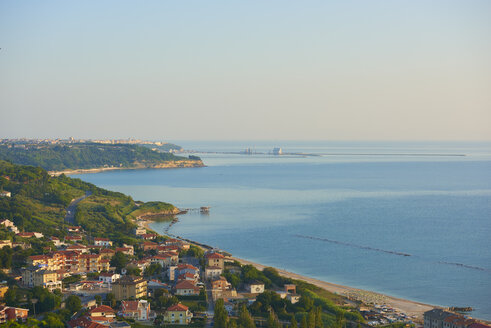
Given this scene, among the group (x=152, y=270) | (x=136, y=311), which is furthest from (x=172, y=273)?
(x=136, y=311)

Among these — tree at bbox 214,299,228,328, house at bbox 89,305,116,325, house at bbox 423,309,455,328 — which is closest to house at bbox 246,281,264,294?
tree at bbox 214,299,228,328

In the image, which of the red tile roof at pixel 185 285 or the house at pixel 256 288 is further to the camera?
the house at pixel 256 288

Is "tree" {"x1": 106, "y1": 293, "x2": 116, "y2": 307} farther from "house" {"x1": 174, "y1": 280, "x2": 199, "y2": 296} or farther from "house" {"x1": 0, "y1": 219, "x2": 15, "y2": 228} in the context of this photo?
"house" {"x1": 0, "y1": 219, "x2": 15, "y2": 228}

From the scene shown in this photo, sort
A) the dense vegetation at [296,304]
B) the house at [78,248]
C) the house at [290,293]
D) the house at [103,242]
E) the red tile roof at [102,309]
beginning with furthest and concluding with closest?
the house at [103,242] → the house at [78,248] → the house at [290,293] → the dense vegetation at [296,304] → the red tile roof at [102,309]

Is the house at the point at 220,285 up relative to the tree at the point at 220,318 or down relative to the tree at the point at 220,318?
down

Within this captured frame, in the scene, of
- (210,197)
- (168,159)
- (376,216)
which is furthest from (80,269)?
(168,159)

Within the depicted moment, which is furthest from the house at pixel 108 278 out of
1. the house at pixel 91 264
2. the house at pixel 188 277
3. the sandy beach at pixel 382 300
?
the sandy beach at pixel 382 300

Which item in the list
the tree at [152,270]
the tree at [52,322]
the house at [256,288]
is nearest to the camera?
Result: the tree at [52,322]

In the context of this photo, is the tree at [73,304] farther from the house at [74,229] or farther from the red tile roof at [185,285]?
the house at [74,229]
